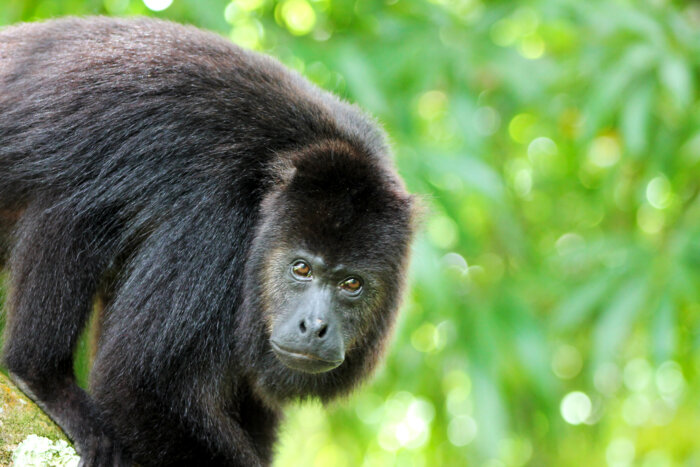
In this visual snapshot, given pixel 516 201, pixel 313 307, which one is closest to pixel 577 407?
pixel 516 201

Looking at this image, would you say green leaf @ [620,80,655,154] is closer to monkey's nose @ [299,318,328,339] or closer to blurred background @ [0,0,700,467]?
blurred background @ [0,0,700,467]

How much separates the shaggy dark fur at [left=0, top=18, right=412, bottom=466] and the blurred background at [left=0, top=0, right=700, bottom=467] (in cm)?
44

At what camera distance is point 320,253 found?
9.69 ft

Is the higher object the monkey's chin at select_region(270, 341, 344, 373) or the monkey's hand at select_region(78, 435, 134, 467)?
the monkey's chin at select_region(270, 341, 344, 373)

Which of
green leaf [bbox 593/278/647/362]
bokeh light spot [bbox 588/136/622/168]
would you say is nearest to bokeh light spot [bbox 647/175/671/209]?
bokeh light spot [bbox 588/136/622/168]

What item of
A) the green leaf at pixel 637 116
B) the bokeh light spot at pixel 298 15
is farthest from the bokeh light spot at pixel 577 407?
the bokeh light spot at pixel 298 15

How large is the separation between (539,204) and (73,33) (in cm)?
379

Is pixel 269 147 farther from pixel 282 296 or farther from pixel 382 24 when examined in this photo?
pixel 382 24

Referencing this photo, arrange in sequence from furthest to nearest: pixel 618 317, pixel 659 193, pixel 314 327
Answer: pixel 659 193
pixel 618 317
pixel 314 327

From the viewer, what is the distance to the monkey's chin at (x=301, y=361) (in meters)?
2.82

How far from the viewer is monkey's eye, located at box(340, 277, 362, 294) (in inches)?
118

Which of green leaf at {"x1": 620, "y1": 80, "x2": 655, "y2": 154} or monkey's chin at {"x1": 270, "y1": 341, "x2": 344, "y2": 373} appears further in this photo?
green leaf at {"x1": 620, "y1": 80, "x2": 655, "y2": 154}

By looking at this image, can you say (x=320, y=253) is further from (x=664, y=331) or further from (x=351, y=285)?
(x=664, y=331)

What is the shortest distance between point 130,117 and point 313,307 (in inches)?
38.3
